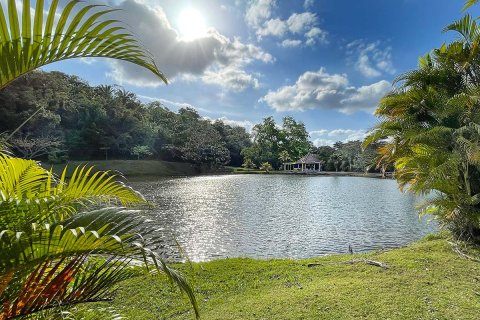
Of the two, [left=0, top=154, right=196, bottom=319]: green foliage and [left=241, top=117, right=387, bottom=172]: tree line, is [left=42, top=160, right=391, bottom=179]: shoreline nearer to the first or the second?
[left=241, top=117, right=387, bottom=172]: tree line

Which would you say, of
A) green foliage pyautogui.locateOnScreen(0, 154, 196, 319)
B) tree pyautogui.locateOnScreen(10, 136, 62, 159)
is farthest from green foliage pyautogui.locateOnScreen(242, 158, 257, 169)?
green foliage pyautogui.locateOnScreen(0, 154, 196, 319)

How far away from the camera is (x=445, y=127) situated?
559 centimetres

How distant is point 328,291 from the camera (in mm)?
4184

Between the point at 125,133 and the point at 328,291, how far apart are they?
39755 mm

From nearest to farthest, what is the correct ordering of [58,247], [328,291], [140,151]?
[58,247] → [328,291] → [140,151]

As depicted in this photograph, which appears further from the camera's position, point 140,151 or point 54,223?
point 140,151

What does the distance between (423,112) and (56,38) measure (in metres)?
6.67

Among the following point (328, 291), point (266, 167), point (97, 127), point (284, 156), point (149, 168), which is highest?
point (97, 127)

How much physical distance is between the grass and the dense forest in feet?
61.7

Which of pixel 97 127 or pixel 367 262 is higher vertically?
pixel 97 127

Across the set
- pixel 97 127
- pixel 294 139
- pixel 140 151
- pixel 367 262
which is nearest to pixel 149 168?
pixel 140 151

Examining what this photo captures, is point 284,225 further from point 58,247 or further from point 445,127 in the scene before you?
point 58,247

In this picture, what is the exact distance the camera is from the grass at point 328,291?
3.52 m

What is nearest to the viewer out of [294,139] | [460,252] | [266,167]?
[460,252]
